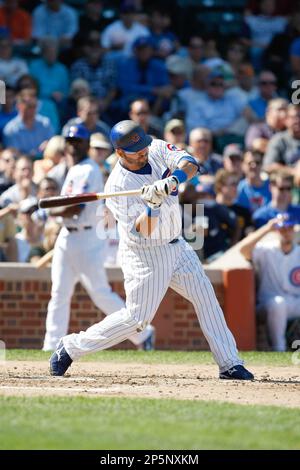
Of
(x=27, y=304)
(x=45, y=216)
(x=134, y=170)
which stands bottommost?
(x=27, y=304)

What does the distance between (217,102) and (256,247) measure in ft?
14.2

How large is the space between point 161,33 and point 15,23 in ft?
7.32

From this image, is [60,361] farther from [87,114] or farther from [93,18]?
[93,18]

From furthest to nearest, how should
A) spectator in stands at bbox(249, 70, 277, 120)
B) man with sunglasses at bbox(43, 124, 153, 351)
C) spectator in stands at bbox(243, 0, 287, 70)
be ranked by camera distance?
spectator in stands at bbox(243, 0, 287, 70), spectator in stands at bbox(249, 70, 277, 120), man with sunglasses at bbox(43, 124, 153, 351)

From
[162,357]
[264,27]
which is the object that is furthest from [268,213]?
[264,27]

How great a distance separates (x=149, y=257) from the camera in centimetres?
822

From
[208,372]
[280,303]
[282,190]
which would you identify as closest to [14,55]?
[282,190]

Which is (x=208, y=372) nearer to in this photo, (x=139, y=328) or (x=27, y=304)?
(x=139, y=328)

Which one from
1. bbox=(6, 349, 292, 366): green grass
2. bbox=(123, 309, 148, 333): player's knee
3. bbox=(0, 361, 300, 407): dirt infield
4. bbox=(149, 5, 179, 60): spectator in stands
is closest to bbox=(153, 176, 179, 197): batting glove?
bbox=(123, 309, 148, 333): player's knee

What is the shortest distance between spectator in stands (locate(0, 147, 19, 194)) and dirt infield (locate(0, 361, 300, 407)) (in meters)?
4.28

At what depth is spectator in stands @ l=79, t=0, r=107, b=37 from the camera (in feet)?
58.1

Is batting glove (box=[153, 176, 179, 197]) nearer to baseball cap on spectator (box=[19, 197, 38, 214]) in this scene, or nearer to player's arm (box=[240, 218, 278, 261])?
player's arm (box=[240, 218, 278, 261])
